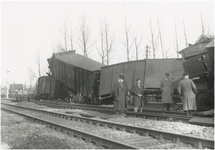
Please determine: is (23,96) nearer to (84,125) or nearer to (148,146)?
(84,125)

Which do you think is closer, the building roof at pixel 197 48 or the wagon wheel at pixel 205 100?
the wagon wheel at pixel 205 100

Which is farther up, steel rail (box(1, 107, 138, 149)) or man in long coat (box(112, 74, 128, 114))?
man in long coat (box(112, 74, 128, 114))

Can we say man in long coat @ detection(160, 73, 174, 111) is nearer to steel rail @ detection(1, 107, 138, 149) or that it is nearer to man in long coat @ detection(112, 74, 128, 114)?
man in long coat @ detection(112, 74, 128, 114)

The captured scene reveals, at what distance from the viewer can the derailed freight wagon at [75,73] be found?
17641 mm

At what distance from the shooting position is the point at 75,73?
18516 millimetres

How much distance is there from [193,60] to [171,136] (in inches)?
230

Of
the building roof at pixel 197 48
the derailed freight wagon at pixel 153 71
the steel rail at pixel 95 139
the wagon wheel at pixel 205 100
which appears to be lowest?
the steel rail at pixel 95 139

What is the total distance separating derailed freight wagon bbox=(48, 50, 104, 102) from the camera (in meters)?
17.6

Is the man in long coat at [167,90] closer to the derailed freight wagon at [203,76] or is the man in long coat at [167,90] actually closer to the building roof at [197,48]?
the derailed freight wagon at [203,76]

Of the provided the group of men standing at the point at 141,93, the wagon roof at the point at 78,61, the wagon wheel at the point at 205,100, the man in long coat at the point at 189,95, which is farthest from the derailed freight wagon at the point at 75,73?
the man in long coat at the point at 189,95

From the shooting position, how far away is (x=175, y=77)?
42.0 feet

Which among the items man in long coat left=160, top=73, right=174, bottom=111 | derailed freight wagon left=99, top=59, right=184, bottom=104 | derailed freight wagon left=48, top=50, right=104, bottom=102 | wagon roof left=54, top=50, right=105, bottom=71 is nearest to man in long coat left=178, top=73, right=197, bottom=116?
man in long coat left=160, top=73, right=174, bottom=111

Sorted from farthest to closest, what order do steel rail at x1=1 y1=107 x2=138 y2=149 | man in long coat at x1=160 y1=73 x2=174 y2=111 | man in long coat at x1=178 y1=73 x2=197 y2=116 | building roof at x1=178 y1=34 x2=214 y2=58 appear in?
building roof at x1=178 y1=34 x2=214 y2=58 < man in long coat at x1=160 y1=73 x2=174 y2=111 < man in long coat at x1=178 y1=73 x2=197 y2=116 < steel rail at x1=1 y1=107 x2=138 y2=149

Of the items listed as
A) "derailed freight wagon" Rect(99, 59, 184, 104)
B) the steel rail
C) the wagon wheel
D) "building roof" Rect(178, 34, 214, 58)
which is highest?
"building roof" Rect(178, 34, 214, 58)
